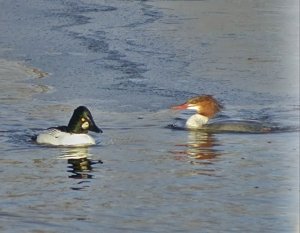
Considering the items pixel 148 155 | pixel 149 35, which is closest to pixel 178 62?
pixel 149 35

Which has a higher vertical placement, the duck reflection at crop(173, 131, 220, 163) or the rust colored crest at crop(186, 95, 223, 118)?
the rust colored crest at crop(186, 95, 223, 118)

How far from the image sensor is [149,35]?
2095cm

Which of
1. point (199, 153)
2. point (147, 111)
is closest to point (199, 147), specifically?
point (199, 153)

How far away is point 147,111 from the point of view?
14.7 meters

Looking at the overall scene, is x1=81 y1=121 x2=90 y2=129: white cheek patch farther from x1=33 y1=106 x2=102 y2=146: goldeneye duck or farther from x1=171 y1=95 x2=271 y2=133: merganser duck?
x1=171 y1=95 x2=271 y2=133: merganser duck

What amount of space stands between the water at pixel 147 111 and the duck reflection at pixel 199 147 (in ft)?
0.07

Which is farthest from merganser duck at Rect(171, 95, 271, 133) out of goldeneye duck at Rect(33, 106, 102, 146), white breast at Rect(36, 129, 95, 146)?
white breast at Rect(36, 129, 95, 146)

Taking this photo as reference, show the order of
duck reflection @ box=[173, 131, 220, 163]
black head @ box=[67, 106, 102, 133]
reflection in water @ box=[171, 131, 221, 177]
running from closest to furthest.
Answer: reflection in water @ box=[171, 131, 221, 177]
duck reflection @ box=[173, 131, 220, 163]
black head @ box=[67, 106, 102, 133]

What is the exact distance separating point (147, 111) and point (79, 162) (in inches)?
118

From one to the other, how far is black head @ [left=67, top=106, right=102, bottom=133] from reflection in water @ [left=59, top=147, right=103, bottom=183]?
0.29 meters

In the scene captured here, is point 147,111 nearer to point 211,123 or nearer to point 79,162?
point 211,123

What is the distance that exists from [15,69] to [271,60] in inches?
152

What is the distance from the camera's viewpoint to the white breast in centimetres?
1258

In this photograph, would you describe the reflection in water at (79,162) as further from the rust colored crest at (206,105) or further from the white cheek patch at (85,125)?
the rust colored crest at (206,105)
